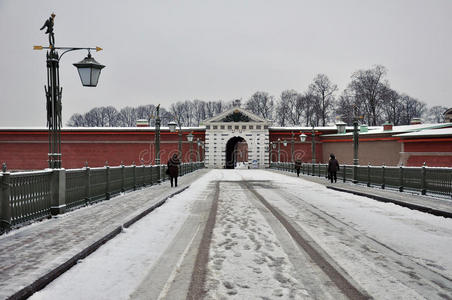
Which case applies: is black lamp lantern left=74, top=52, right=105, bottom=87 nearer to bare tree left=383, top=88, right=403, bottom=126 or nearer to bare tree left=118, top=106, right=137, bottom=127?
bare tree left=383, top=88, right=403, bottom=126

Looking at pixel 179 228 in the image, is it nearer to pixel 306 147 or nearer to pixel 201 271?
pixel 201 271

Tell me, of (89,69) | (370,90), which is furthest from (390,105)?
(89,69)

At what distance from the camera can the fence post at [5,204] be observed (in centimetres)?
711

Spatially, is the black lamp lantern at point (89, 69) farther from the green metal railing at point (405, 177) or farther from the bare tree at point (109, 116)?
the bare tree at point (109, 116)

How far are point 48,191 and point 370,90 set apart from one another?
6195cm

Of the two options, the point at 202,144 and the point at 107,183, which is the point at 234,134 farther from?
the point at 107,183

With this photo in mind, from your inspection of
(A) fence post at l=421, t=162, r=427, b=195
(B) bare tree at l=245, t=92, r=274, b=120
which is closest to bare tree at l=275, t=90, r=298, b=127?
(B) bare tree at l=245, t=92, r=274, b=120

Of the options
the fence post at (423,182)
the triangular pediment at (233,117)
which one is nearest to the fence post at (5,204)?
the fence post at (423,182)

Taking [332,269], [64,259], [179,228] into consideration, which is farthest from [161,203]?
[332,269]

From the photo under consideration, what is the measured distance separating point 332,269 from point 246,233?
2.71m

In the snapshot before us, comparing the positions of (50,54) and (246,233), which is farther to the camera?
(50,54)

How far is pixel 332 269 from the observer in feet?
17.0

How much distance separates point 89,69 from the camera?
9086 mm

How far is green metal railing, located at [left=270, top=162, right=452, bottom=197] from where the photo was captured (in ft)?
45.4
